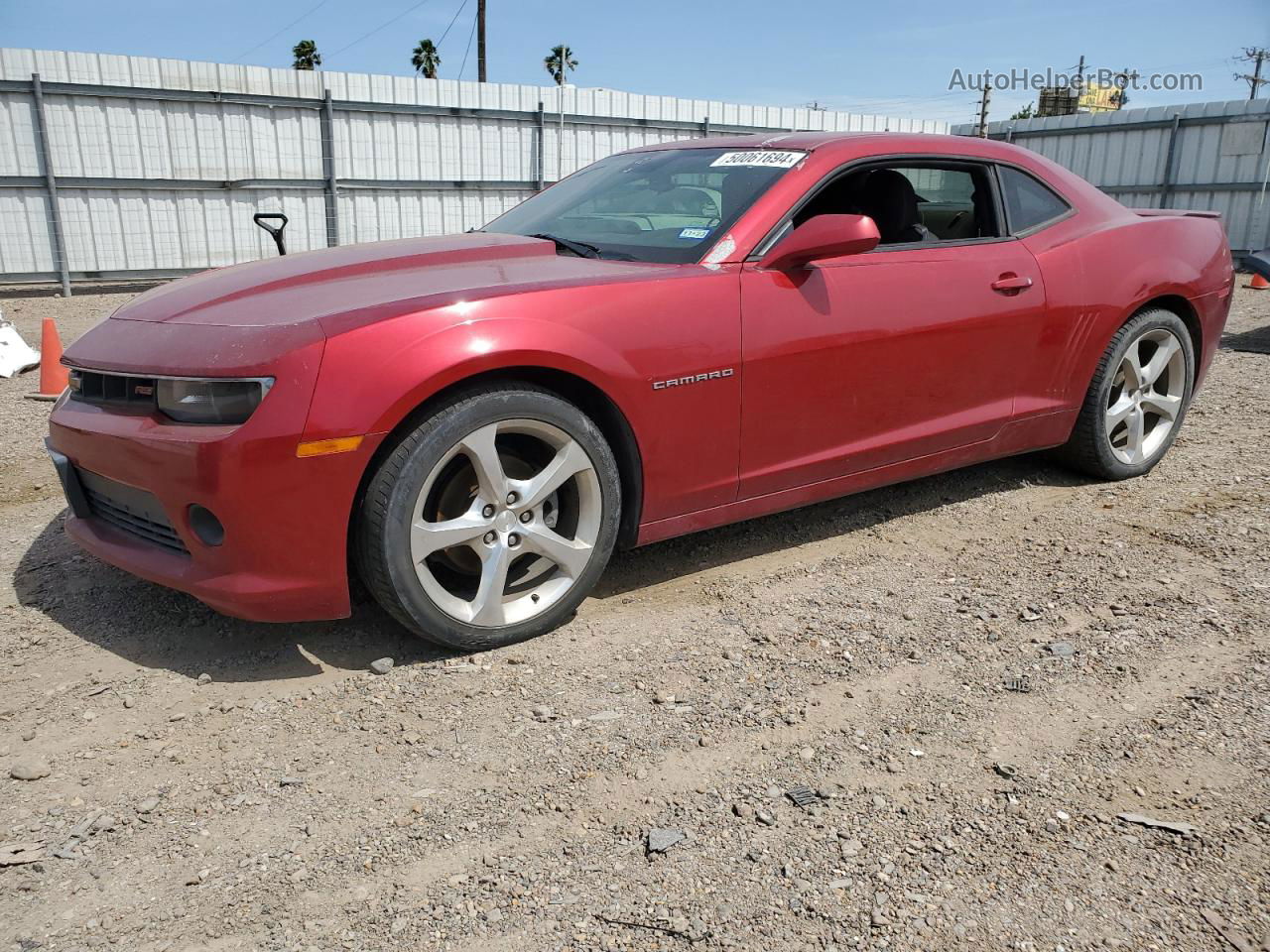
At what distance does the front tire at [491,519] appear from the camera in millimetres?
2783

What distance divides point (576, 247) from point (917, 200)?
1.42m

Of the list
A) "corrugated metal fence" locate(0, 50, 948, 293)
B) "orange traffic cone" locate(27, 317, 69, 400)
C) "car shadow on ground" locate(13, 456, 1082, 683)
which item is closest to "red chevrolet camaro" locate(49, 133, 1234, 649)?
"car shadow on ground" locate(13, 456, 1082, 683)

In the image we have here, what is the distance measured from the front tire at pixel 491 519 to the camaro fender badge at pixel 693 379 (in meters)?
0.26

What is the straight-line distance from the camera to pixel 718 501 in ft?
11.2

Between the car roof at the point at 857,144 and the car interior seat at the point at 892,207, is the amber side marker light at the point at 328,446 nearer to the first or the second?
the car roof at the point at 857,144

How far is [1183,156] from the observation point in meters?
17.4

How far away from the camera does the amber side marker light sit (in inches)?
104

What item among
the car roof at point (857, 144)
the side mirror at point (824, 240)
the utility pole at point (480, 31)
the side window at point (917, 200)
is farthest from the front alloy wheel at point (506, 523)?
the utility pole at point (480, 31)

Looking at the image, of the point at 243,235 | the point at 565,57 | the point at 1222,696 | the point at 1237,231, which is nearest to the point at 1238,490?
the point at 1222,696

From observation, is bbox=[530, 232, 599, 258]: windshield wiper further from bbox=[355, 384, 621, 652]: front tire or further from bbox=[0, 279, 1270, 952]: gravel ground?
bbox=[0, 279, 1270, 952]: gravel ground

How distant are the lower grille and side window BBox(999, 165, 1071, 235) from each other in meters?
3.37

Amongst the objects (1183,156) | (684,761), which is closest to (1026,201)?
(684,761)

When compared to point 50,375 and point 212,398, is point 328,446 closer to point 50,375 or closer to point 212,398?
point 212,398

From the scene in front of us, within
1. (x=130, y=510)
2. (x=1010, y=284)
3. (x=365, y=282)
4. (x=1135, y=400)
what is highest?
(x=365, y=282)
